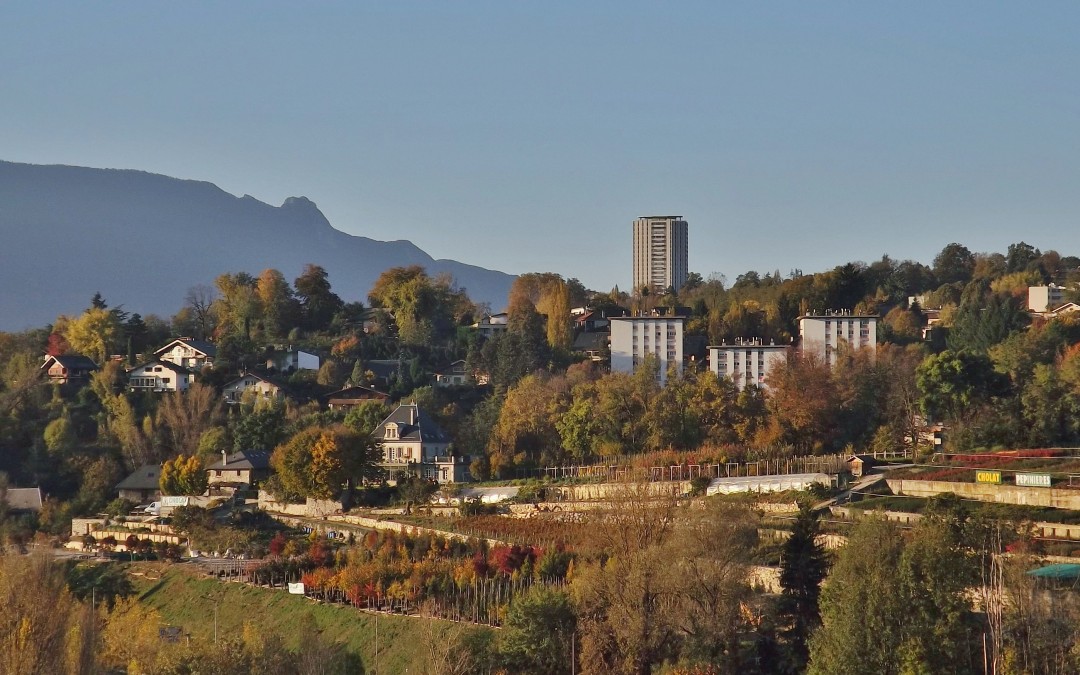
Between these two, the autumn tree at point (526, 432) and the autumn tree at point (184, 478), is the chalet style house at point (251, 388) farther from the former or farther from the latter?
the autumn tree at point (526, 432)

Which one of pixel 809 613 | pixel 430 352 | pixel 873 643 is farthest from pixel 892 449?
pixel 430 352

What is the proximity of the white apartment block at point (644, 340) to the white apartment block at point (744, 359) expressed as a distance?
2413 millimetres

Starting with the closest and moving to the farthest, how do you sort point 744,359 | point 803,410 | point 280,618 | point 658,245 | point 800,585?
point 800,585, point 280,618, point 803,410, point 744,359, point 658,245

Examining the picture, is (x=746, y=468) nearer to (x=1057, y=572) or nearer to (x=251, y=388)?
(x=1057, y=572)

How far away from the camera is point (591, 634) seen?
30.7 meters

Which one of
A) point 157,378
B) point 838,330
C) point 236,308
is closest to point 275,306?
point 236,308

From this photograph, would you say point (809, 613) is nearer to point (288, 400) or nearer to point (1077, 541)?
point (1077, 541)

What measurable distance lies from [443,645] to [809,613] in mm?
7162

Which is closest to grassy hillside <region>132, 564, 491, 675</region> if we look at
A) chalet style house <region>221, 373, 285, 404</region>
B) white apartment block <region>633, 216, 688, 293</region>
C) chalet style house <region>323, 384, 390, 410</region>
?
chalet style house <region>323, 384, 390, 410</region>

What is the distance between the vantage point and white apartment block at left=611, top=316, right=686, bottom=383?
217 feet

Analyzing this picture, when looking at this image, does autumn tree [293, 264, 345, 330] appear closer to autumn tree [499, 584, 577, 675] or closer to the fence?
the fence

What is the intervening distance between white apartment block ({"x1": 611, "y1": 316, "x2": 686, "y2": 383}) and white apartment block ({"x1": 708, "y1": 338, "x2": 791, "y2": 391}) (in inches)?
95.0

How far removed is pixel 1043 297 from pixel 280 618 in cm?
4607

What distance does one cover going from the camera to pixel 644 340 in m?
66.4
